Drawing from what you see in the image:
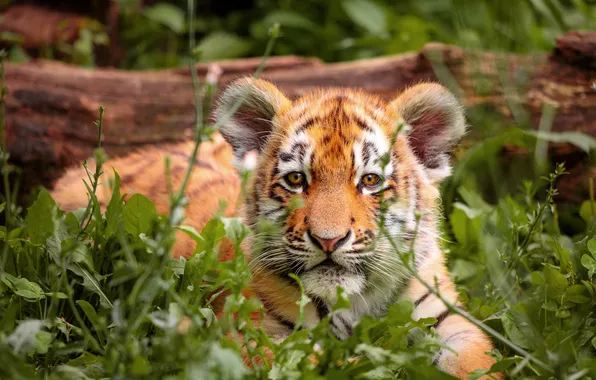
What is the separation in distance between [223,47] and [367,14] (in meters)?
1.45

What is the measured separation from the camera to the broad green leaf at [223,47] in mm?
6977

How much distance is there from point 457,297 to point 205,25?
5.29 m

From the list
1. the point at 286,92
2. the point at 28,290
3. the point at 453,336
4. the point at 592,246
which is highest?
the point at 286,92

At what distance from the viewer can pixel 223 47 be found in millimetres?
7105

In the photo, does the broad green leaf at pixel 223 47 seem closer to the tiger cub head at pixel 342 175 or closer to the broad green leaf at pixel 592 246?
the tiger cub head at pixel 342 175

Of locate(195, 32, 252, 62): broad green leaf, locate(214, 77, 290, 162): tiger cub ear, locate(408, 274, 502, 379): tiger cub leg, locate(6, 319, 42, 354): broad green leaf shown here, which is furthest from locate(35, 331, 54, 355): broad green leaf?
locate(195, 32, 252, 62): broad green leaf

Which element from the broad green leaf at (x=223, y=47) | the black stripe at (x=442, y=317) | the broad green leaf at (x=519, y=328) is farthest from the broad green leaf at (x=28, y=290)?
the broad green leaf at (x=223, y=47)

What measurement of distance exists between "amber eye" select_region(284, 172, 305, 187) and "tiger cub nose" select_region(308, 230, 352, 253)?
32 centimetres

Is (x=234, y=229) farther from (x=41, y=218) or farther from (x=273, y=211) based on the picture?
(x=41, y=218)

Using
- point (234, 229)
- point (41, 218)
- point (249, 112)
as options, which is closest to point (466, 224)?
point (249, 112)

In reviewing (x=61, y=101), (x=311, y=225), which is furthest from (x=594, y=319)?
(x=61, y=101)

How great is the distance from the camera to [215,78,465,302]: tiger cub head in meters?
2.84

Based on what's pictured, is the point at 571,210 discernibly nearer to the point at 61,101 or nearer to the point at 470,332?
the point at 470,332

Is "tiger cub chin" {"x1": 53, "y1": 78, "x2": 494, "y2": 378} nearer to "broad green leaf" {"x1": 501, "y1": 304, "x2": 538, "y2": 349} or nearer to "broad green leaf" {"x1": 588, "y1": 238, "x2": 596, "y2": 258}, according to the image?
"broad green leaf" {"x1": 501, "y1": 304, "x2": 538, "y2": 349}
